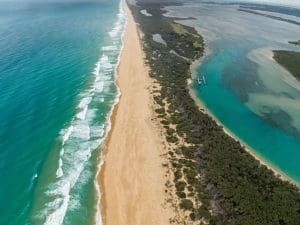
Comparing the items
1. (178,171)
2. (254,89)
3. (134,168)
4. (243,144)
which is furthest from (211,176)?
(254,89)

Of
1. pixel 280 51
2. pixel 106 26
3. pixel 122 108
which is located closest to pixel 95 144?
pixel 122 108

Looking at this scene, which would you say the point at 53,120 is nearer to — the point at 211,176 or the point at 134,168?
the point at 134,168

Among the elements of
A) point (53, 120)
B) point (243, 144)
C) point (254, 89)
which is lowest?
point (254, 89)

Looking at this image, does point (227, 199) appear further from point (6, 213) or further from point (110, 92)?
point (110, 92)

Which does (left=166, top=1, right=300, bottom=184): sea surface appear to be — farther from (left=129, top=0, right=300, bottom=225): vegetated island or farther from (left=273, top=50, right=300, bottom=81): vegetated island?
(left=129, top=0, right=300, bottom=225): vegetated island

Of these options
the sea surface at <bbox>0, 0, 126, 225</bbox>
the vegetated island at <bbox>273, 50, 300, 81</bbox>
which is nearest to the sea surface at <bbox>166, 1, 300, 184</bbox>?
the vegetated island at <bbox>273, 50, 300, 81</bbox>
